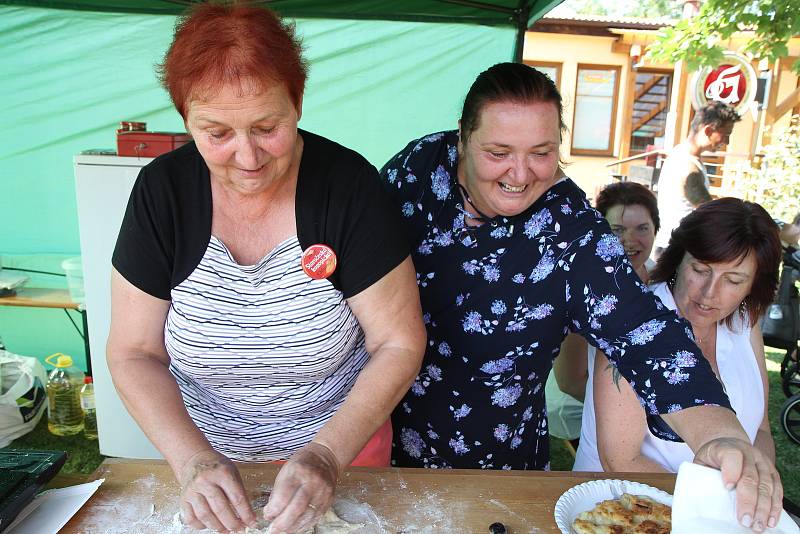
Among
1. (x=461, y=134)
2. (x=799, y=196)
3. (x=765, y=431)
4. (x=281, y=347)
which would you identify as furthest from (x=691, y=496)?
(x=799, y=196)

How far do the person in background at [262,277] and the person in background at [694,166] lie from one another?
3549 millimetres

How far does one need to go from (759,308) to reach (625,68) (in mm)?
10199

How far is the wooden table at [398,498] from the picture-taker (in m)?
1.33

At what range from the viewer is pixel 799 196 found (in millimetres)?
7602

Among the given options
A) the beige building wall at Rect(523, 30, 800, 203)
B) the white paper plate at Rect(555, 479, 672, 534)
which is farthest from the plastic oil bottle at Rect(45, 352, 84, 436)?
the beige building wall at Rect(523, 30, 800, 203)

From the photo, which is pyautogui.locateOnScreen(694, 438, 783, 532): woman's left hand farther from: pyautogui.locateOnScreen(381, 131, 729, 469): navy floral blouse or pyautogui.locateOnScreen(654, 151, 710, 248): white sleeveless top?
pyautogui.locateOnScreen(654, 151, 710, 248): white sleeveless top

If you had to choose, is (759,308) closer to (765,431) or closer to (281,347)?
(765,431)

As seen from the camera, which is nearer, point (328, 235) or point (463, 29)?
point (328, 235)

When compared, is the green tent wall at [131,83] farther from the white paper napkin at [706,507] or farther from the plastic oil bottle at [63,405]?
the white paper napkin at [706,507]

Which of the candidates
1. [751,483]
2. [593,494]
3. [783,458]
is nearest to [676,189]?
[783,458]

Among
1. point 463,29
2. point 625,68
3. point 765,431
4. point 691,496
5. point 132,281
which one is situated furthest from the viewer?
point 625,68

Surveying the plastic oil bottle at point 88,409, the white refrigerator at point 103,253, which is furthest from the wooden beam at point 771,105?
the plastic oil bottle at point 88,409

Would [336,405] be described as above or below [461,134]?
below

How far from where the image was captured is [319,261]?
4.70 ft
